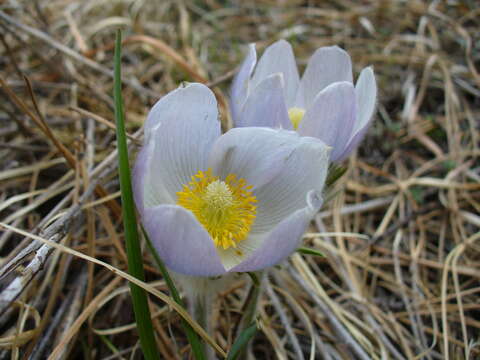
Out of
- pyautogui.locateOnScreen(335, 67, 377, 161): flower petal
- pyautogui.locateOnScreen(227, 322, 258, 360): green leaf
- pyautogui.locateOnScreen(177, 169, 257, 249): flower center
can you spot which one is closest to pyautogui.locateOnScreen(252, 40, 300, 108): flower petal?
pyautogui.locateOnScreen(335, 67, 377, 161): flower petal

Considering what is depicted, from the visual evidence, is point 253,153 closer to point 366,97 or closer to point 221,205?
point 221,205

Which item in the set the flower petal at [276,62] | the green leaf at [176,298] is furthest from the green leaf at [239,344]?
the flower petal at [276,62]

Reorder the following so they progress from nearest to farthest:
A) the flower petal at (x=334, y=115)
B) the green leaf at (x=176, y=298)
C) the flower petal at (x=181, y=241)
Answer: the flower petal at (x=181, y=241)
the green leaf at (x=176, y=298)
the flower petal at (x=334, y=115)

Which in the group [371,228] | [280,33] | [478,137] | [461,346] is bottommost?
[461,346]

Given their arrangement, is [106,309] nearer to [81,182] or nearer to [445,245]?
[81,182]

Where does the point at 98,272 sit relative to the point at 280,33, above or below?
below

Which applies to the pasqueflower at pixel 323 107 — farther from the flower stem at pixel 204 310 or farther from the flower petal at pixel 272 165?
the flower stem at pixel 204 310

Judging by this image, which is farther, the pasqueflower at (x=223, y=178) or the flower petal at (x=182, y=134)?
the flower petal at (x=182, y=134)

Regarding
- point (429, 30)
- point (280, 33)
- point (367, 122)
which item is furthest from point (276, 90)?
point (429, 30)

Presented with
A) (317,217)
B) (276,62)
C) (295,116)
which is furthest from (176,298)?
(317,217)
